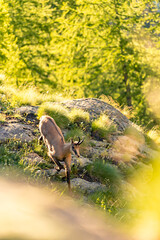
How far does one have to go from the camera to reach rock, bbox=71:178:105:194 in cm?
606

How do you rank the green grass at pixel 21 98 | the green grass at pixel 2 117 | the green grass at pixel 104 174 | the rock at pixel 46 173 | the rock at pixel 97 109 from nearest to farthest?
the rock at pixel 46 173 → the green grass at pixel 104 174 → the green grass at pixel 2 117 → the green grass at pixel 21 98 → the rock at pixel 97 109

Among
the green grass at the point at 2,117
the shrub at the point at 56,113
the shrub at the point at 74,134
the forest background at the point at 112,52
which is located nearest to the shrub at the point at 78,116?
the shrub at the point at 56,113

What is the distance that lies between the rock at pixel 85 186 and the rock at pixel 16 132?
5.05 feet

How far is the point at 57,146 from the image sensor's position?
5426 mm

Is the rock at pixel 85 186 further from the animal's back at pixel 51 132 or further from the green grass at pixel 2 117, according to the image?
the green grass at pixel 2 117

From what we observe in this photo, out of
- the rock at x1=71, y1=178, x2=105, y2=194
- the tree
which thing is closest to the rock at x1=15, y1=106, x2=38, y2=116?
the rock at x1=71, y1=178, x2=105, y2=194

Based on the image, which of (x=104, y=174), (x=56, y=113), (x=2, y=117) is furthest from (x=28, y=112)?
(x=104, y=174)

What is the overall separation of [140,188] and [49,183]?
8.57 ft

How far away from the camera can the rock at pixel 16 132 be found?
6.87 meters

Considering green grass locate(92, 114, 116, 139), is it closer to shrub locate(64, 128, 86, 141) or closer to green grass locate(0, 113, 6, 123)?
shrub locate(64, 128, 86, 141)

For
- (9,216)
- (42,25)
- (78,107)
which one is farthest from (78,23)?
(9,216)

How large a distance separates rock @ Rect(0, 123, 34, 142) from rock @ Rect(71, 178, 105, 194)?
5.05 ft

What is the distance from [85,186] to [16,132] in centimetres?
222

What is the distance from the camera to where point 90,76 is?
15.6 metres
